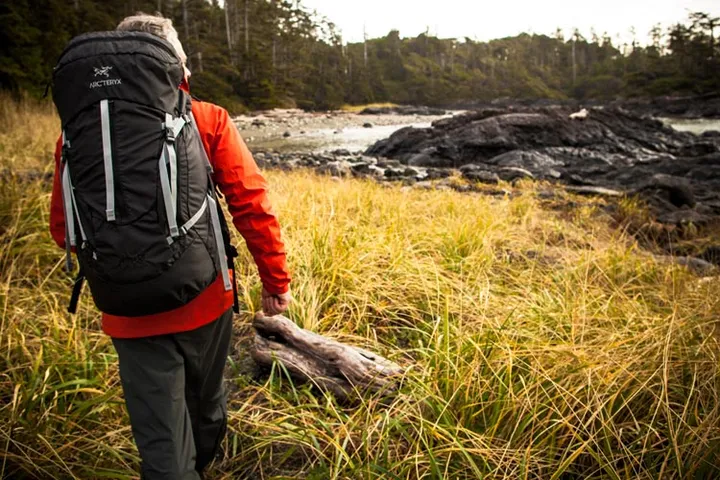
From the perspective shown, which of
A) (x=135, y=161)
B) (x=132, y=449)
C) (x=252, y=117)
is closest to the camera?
(x=135, y=161)

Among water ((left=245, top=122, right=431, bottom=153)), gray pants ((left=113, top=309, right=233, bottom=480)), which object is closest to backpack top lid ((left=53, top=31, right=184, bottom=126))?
gray pants ((left=113, top=309, right=233, bottom=480))

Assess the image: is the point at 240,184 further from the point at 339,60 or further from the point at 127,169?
the point at 339,60

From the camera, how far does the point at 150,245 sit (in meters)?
1.16

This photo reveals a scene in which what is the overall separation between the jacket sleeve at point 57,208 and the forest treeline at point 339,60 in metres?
0.80

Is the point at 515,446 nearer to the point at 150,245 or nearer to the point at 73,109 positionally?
the point at 150,245

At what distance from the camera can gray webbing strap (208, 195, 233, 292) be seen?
1344mm

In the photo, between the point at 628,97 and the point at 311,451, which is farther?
the point at 628,97

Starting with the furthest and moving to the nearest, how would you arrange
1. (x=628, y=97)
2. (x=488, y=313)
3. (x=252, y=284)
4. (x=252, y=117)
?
(x=628, y=97), (x=252, y=117), (x=252, y=284), (x=488, y=313)

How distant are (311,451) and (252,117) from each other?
27.6m

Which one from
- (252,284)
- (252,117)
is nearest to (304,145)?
(252,117)

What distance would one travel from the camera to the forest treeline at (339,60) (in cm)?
1720

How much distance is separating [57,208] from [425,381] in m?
1.51

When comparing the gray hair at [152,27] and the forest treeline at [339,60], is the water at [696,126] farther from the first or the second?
the gray hair at [152,27]

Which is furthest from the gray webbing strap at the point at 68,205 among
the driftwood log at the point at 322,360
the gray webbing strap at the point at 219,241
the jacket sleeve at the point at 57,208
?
the driftwood log at the point at 322,360
